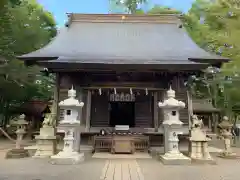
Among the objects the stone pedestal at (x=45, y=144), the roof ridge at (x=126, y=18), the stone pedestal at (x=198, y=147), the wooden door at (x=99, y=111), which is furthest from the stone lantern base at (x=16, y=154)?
the roof ridge at (x=126, y=18)

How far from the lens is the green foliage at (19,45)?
14.3 metres

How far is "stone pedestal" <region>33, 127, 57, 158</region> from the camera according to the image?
789cm

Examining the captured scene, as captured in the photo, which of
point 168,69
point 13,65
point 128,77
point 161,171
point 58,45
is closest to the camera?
point 161,171

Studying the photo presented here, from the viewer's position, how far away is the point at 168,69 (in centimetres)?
845

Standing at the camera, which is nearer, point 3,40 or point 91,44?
point 91,44

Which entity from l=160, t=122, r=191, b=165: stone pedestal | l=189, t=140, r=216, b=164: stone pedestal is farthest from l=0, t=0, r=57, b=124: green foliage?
l=189, t=140, r=216, b=164: stone pedestal

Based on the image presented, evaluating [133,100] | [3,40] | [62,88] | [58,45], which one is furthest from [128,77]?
[3,40]

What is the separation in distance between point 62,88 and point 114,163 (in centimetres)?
461

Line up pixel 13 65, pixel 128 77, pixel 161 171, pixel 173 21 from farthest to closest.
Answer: pixel 13 65
pixel 173 21
pixel 128 77
pixel 161 171

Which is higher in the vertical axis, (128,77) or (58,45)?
(58,45)

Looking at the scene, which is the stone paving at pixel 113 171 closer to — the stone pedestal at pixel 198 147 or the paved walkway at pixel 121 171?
the paved walkway at pixel 121 171

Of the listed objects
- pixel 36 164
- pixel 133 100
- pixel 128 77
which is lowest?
pixel 36 164

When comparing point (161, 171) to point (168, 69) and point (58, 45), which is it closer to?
point (168, 69)

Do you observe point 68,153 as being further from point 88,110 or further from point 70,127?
point 88,110
